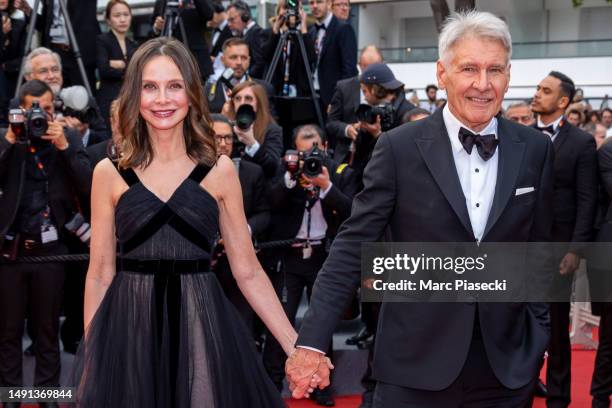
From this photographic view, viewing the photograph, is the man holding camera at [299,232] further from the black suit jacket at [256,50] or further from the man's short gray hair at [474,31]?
the man's short gray hair at [474,31]

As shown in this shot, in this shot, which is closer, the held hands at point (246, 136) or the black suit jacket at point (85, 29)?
the held hands at point (246, 136)

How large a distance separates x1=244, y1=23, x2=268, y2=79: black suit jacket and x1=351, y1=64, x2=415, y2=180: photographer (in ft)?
6.74

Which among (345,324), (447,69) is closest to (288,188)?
(345,324)

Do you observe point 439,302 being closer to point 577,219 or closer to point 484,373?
point 484,373

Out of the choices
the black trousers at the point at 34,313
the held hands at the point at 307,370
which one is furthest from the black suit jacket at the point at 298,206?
the held hands at the point at 307,370

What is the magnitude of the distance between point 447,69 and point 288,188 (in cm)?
301

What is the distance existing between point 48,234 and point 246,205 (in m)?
1.27

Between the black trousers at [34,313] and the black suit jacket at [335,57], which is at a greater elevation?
the black suit jacket at [335,57]

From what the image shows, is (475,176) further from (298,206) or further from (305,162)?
(298,206)

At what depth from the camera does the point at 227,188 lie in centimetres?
334

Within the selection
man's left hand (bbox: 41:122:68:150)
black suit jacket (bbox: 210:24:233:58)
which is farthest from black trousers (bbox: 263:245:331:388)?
black suit jacket (bbox: 210:24:233:58)

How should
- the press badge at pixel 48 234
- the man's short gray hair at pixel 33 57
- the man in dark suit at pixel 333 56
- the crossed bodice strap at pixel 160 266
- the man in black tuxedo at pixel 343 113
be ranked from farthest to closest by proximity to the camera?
the man in dark suit at pixel 333 56 → the man in black tuxedo at pixel 343 113 → the man's short gray hair at pixel 33 57 → the press badge at pixel 48 234 → the crossed bodice strap at pixel 160 266

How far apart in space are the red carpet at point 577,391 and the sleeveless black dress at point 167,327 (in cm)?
293

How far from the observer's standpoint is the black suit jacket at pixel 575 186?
5.63m
